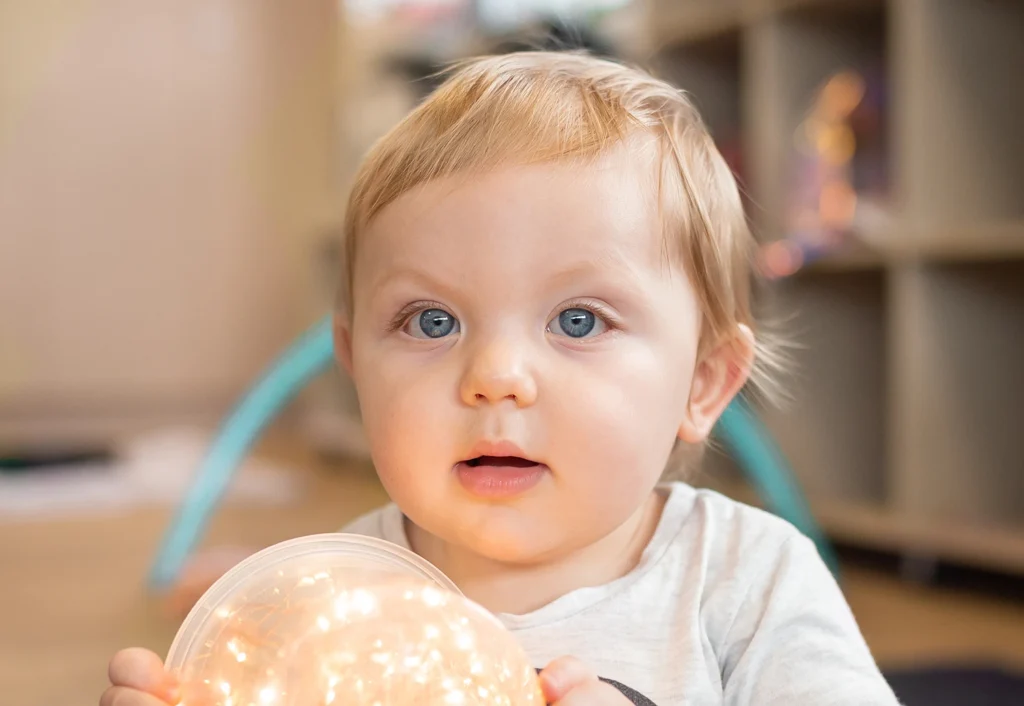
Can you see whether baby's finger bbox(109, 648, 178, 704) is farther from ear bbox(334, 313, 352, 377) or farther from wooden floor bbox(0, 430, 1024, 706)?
wooden floor bbox(0, 430, 1024, 706)

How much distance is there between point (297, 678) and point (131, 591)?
56.7 inches

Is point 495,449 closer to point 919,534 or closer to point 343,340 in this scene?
point 343,340

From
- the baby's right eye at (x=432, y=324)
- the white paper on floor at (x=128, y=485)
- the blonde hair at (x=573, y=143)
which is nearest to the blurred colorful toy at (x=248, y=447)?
the white paper on floor at (x=128, y=485)

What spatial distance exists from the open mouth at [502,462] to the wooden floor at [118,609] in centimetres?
82

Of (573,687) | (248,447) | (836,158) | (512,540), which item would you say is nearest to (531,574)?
(512,540)

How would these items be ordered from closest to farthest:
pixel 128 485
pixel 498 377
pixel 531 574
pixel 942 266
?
pixel 498 377 → pixel 531 574 → pixel 942 266 → pixel 128 485

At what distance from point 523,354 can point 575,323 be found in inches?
1.7

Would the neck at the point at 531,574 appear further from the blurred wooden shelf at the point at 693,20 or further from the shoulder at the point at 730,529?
the blurred wooden shelf at the point at 693,20

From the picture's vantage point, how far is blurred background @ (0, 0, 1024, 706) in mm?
1762

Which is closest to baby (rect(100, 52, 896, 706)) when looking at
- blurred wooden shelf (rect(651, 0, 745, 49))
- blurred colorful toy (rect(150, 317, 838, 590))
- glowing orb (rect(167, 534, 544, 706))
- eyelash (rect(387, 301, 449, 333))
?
eyelash (rect(387, 301, 449, 333))

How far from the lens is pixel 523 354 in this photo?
662 mm

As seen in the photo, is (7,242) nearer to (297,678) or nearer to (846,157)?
(846,157)

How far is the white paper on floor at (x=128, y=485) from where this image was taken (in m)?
2.64

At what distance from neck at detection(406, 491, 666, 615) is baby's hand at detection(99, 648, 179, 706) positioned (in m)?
0.23
